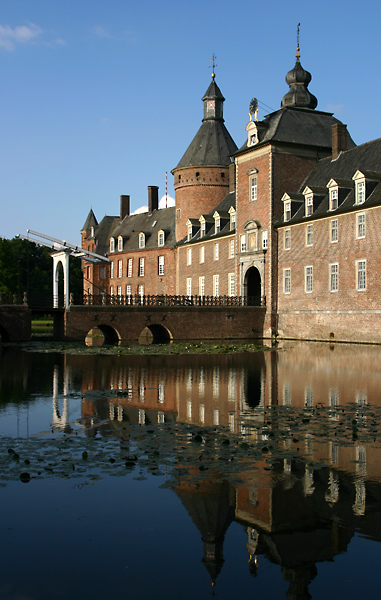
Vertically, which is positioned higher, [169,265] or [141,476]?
[169,265]

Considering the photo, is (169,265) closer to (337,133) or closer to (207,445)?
→ (337,133)

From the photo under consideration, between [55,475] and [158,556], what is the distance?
2484 mm

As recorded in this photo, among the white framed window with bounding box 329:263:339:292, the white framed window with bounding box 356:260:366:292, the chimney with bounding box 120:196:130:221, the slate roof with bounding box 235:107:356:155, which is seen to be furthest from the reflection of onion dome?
the chimney with bounding box 120:196:130:221

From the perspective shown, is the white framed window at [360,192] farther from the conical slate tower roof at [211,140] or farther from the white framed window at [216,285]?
the conical slate tower roof at [211,140]

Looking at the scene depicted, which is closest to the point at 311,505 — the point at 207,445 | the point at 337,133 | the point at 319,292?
the point at 207,445

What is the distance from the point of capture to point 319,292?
36.9 meters

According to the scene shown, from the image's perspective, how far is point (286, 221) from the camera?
1567 inches

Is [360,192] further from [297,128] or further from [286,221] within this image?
[297,128]

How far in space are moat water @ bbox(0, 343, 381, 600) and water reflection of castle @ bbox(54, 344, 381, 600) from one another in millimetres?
22

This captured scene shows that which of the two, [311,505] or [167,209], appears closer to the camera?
[311,505]

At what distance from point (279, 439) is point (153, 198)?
60797mm

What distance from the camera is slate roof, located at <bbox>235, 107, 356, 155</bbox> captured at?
41.2 meters

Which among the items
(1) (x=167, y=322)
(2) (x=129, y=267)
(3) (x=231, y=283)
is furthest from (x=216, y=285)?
(2) (x=129, y=267)

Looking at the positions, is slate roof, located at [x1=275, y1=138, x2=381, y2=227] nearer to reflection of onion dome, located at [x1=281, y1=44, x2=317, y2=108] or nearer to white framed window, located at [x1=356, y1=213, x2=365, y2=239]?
white framed window, located at [x1=356, y1=213, x2=365, y2=239]
